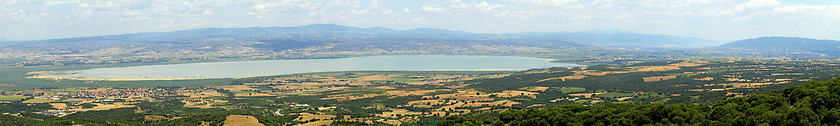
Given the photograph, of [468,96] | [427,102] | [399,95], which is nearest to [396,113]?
[427,102]

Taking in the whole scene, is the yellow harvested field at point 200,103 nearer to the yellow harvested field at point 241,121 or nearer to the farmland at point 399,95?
the farmland at point 399,95

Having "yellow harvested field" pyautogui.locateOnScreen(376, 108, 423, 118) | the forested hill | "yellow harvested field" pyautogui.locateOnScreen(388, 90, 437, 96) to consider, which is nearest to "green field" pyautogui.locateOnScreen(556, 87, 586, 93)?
"yellow harvested field" pyautogui.locateOnScreen(388, 90, 437, 96)

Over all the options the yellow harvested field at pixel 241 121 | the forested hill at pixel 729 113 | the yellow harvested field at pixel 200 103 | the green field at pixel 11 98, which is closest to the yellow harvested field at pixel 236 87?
the yellow harvested field at pixel 200 103

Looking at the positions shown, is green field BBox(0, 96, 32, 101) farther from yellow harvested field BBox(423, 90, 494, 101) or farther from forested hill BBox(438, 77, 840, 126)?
forested hill BBox(438, 77, 840, 126)

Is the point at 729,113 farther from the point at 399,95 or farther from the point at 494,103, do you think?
the point at 399,95

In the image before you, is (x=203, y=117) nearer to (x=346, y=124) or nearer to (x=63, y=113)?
(x=346, y=124)

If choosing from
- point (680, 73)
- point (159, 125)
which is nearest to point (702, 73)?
point (680, 73)
